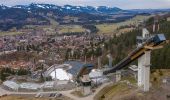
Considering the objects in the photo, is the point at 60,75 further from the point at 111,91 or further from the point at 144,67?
the point at 144,67

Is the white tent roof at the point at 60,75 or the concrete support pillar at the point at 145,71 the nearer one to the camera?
the concrete support pillar at the point at 145,71

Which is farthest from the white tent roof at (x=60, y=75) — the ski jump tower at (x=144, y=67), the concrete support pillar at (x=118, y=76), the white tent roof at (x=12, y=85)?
the ski jump tower at (x=144, y=67)

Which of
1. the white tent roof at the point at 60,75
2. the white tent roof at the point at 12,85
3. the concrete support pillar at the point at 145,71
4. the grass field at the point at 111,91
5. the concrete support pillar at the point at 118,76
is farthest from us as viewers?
the white tent roof at the point at 60,75

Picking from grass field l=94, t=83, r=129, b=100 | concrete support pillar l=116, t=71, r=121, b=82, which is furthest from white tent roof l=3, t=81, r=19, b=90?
concrete support pillar l=116, t=71, r=121, b=82

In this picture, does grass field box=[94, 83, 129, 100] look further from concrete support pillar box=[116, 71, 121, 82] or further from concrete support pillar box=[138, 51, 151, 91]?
concrete support pillar box=[116, 71, 121, 82]

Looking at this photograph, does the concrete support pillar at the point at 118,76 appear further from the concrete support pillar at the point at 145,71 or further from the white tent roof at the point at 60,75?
the concrete support pillar at the point at 145,71

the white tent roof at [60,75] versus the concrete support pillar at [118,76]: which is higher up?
the concrete support pillar at [118,76]

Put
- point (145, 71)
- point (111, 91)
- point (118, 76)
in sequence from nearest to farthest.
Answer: point (145, 71) < point (111, 91) < point (118, 76)

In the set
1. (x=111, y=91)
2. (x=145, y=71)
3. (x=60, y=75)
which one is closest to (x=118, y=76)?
(x=111, y=91)

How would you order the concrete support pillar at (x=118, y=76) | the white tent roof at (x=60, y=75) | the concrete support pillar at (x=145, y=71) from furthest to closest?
the white tent roof at (x=60, y=75) → the concrete support pillar at (x=118, y=76) → the concrete support pillar at (x=145, y=71)

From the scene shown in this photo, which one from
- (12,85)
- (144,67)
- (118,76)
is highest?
(144,67)

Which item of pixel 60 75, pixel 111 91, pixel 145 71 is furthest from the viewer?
pixel 60 75

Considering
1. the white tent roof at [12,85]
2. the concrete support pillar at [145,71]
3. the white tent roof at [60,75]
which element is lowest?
the white tent roof at [60,75]
